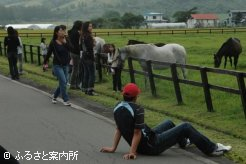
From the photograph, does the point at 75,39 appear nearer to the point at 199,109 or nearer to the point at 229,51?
the point at 199,109

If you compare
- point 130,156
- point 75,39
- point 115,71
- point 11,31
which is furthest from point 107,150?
point 11,31

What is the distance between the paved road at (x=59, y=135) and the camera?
24.3 feet

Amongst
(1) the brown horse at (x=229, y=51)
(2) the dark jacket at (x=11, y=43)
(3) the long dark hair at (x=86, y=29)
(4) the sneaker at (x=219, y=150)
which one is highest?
(3) the long dark hair at (x=86, y=29)

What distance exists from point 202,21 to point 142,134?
523 feet

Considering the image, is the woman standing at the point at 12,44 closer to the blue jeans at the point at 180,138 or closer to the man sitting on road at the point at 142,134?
the man sitting on road at the point at 142,134

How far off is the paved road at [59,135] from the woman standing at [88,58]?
5.37 feet

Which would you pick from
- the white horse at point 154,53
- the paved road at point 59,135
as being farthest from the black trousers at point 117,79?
the paved road at point 59,135

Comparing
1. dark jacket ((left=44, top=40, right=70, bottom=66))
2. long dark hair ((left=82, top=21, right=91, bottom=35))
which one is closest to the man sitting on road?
dark jacket ((left=44, top=40, right=70, bottom=66))

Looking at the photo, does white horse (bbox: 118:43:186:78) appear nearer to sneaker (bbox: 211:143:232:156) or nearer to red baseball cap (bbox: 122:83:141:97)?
sneaker (bbox: 211:143:232:156)

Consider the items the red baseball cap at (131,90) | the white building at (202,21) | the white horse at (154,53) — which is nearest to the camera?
the red baseball cap at (131,90)

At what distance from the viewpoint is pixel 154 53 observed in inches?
681

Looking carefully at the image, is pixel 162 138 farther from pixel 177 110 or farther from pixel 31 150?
pixel 177 110

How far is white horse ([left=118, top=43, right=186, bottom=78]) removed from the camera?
15.9m

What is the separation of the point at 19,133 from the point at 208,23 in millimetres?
167937
